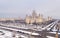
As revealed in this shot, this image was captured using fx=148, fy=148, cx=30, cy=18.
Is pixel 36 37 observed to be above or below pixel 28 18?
below

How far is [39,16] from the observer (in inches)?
404

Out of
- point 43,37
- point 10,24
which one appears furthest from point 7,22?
point 43,37

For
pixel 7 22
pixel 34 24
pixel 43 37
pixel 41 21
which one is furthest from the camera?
pixel 7 22

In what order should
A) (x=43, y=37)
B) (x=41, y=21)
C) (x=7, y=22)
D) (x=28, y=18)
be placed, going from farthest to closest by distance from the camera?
(x=7, y=22) → (x=41, y=21) → (x=28, y=18) → (x=43, y=37)

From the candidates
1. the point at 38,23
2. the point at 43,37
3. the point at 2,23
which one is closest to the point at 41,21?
the point at 38,23

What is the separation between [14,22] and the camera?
13.7m

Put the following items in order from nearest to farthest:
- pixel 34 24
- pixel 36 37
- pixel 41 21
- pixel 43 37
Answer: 1. pixel 43 37
2. pixel 36 37
3. pixel 34 24
4. pixel 41 21

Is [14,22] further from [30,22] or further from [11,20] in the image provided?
[30,22]

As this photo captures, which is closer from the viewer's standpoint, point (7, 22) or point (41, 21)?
point (41, 21)

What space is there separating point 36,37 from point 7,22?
25.7 ft

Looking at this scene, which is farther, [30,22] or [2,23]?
[2,23]

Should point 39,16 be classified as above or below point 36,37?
above

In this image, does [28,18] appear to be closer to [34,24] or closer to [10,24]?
[34,24]

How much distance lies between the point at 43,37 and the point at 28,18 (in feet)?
13.2
